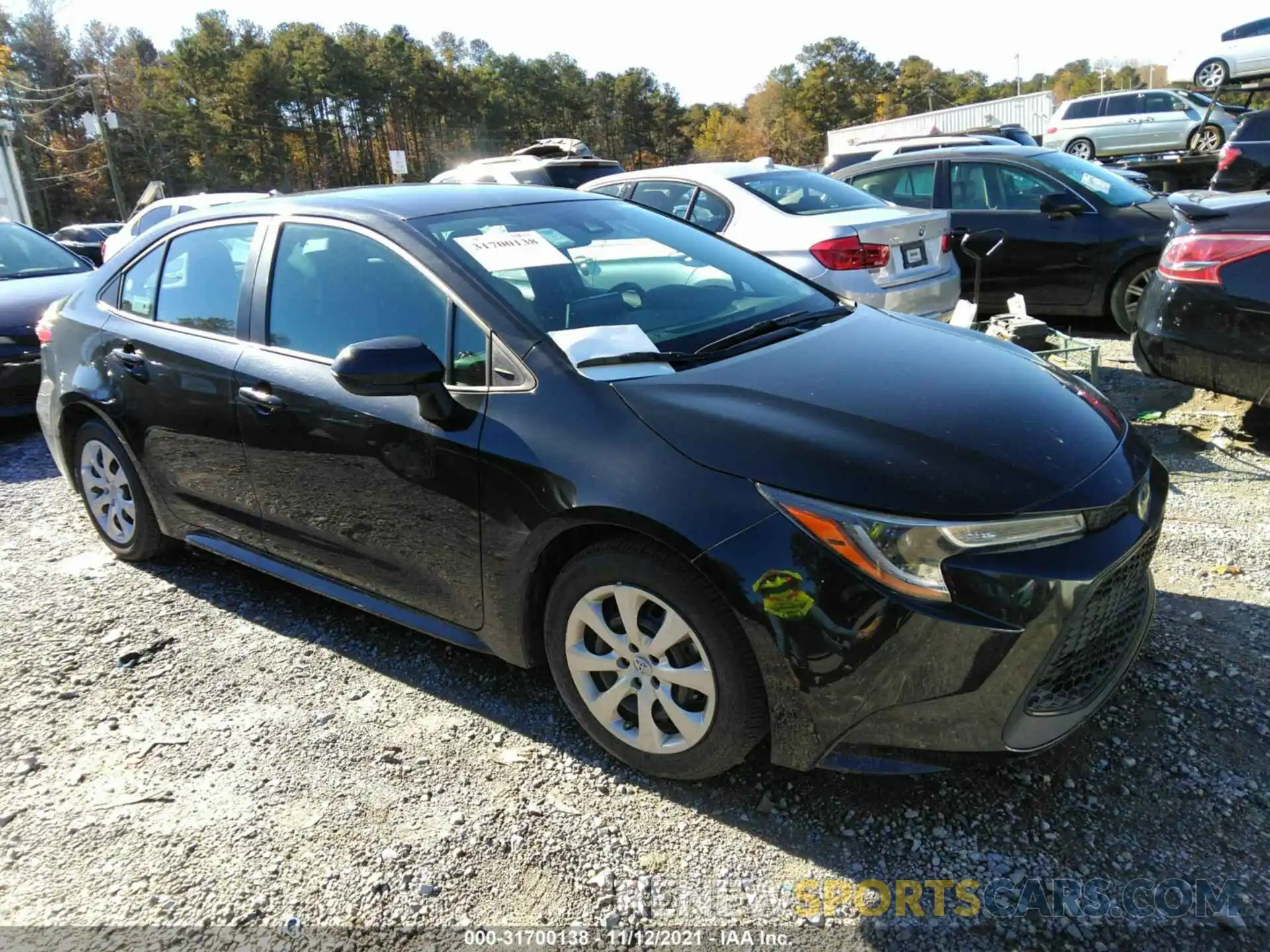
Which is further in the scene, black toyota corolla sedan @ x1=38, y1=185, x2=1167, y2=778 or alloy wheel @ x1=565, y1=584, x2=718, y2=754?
alloy wheel @ x1=565, y1=584, x2=718, y2=754

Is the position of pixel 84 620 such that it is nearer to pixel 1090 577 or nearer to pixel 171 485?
pixel 171 485

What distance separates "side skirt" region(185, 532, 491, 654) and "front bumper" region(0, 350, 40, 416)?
3872 mm

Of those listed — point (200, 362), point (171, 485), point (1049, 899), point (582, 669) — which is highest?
point (200, 362)

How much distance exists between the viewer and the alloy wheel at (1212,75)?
20219 millimetres

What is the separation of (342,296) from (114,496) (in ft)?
6.20

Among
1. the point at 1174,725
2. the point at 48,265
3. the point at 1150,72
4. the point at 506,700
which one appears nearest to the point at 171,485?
the point at 506,700

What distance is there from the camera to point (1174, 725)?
2.60 m

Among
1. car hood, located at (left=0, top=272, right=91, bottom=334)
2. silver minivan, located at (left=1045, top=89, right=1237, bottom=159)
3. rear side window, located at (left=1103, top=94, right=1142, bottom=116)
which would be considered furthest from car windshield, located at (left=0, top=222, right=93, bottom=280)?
rear side window, located at (left=1103, top=94, right=1142, bottom=116)

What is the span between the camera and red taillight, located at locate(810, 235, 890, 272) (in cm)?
570

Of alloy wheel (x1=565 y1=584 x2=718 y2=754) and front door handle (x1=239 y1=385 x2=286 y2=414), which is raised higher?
front door handle (x1=239 y1=385 x2=286 y2=414)

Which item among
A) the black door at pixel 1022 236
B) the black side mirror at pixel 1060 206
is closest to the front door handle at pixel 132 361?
the black door at pixel 1022 236

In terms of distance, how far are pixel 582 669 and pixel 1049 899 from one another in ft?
4.14

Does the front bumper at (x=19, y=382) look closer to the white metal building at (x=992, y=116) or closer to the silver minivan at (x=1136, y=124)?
the silver minivan at (x=1136, y=124)

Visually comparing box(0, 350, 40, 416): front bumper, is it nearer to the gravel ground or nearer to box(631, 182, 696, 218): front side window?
the gravel ground
